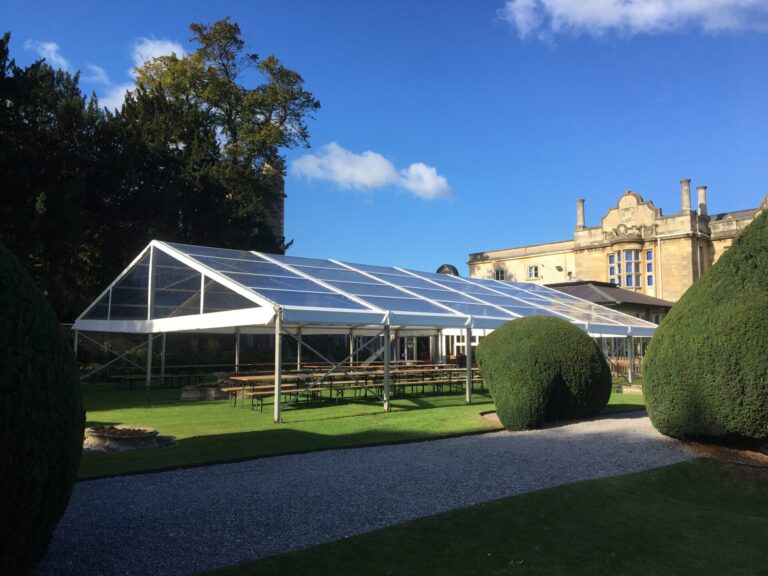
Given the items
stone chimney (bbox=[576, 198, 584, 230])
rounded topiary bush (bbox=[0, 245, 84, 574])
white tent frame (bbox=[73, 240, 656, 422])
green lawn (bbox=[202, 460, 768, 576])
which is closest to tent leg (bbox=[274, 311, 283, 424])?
white tent frame (bbox=[73, 240, 656, 422])

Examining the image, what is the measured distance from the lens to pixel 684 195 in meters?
47.2

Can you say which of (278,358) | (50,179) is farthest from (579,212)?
(278,358)

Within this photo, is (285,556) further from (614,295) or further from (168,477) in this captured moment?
(614,295)

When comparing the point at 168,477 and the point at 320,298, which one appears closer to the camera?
the point at 168,477

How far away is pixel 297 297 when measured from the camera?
1401 centimetres

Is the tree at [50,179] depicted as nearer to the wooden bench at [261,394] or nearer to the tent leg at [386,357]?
the wooden bench at [261,394]

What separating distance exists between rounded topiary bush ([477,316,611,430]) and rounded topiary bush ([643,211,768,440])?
67.6 inches

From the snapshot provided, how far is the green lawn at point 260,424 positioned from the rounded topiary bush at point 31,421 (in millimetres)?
4346

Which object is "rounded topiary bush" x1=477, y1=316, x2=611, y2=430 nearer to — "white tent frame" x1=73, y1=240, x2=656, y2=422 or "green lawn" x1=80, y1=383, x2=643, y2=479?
"green lawn" x1=80, y1=383, x2=643, y2=479

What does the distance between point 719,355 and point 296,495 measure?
699 centimetres

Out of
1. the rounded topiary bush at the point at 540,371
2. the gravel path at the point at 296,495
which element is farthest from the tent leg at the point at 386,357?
the gravel path at the point at 296,495

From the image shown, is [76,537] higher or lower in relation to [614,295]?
lower

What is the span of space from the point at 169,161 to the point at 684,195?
124 ft

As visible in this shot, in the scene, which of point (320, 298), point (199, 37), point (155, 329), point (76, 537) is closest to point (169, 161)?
point (199, 37)
